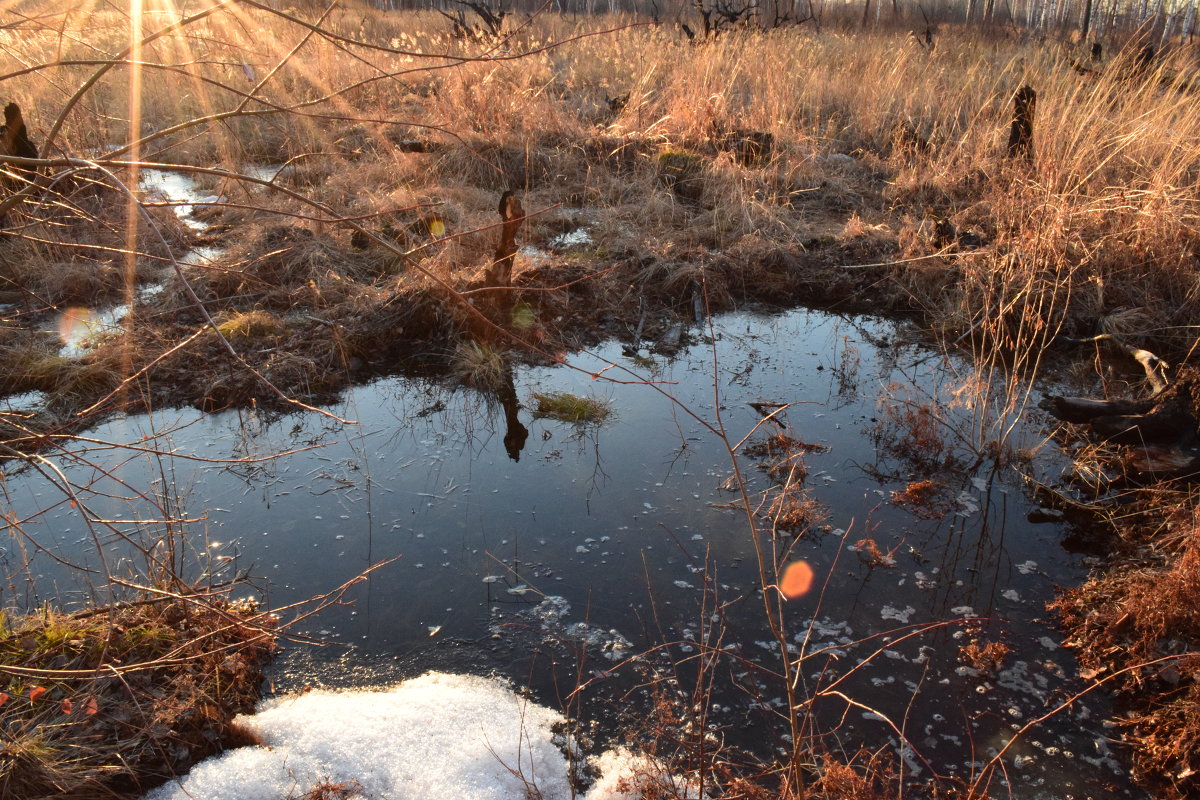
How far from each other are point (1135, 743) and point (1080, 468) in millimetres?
1589

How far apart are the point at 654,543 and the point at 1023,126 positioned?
5.55m

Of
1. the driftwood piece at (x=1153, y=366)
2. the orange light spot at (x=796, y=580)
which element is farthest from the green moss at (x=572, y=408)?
the driftwood piece at (x=1153, y=366)

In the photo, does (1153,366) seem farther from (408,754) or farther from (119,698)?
(119,698)

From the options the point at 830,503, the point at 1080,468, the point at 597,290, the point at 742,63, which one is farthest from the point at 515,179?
the point at 1080,468

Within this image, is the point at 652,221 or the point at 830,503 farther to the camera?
the point at 652,221

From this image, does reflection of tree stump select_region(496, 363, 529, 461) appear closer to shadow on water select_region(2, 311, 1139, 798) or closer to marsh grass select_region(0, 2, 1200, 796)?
shadow on water select_region(2, 311, 1139, 798)

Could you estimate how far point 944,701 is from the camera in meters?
2.52

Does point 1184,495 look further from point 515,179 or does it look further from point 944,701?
point 515,179

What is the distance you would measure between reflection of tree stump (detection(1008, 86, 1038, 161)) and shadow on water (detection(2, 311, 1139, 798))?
3036mm

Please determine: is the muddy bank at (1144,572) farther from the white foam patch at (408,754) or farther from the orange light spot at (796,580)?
the white foam patch at (408,754)

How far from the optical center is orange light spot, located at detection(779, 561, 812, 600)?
118 inches

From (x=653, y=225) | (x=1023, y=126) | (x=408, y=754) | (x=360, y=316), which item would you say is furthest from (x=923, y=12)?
(x=408, y=754)

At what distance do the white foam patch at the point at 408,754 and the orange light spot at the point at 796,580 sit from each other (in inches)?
39.5

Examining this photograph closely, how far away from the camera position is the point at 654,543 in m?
3.25
